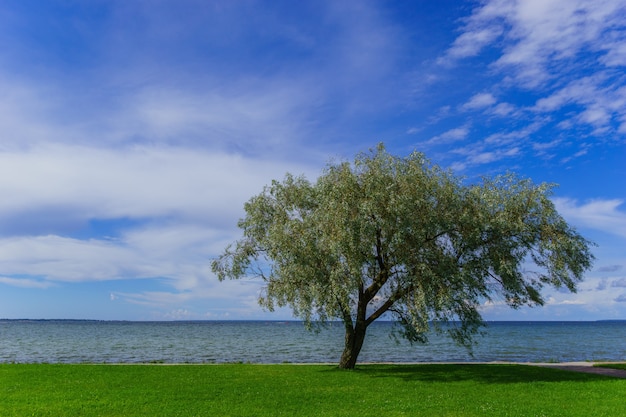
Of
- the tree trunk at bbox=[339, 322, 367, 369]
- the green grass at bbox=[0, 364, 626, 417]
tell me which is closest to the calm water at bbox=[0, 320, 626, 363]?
the tree trunk at bbox=[339, 322, 367, 369]

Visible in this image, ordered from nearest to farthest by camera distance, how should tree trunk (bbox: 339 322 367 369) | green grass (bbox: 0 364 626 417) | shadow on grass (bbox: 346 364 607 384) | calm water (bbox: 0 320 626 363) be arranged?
green grass (bbox: 0 364 626 417)
shadow on grass (bbox: 346 364 607 384)
tree trunk (bbox: 339 322 367 369)
calm water (bbox: 0 320 626 363)

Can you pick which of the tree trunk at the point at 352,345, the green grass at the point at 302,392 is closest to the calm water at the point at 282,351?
the tree trunk at the point at 352,345

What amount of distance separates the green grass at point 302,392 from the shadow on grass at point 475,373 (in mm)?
54

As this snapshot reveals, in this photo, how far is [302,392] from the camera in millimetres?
20656

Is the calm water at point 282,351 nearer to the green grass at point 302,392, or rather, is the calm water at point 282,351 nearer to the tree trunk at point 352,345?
the tree trunk at point 352,345

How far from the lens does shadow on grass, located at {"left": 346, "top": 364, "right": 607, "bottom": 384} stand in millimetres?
24688

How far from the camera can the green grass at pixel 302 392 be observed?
17172 mm

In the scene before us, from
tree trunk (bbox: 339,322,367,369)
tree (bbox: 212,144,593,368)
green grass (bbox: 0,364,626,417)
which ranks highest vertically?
tree (bbox: 212,144,593,368)

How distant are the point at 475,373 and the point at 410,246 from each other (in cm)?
862

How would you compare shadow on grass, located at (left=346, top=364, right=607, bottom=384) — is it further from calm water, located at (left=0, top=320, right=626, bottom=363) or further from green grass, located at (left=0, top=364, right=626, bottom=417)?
calm water, located at (left=0, top=320, right=626, bottom=363)

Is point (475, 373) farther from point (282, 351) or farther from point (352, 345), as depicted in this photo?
point (282, 351)

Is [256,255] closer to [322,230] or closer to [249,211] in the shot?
[249,211]

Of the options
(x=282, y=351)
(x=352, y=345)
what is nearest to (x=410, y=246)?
(x=352, y=345)

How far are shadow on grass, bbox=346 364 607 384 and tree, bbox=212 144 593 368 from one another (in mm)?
2132
